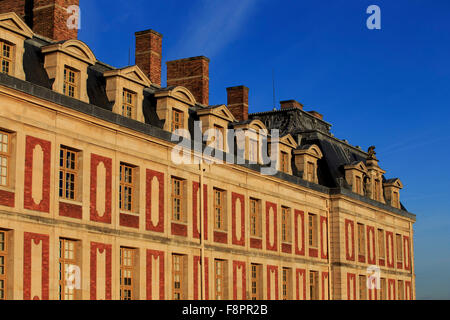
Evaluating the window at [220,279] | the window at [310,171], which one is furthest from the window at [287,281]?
the window at [220,279]

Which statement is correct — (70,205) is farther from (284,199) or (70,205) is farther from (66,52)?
(284,199)

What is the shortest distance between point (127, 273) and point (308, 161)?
61.9 feet

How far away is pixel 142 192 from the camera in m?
31.4

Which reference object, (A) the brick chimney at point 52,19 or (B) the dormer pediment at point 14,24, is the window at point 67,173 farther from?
(A) the brick chimney at point 52,19

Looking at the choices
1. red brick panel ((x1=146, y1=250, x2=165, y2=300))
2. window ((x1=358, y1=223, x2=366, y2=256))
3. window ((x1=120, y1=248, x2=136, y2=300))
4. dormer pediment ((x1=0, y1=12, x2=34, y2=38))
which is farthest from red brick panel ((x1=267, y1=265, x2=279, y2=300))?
dormer pediment ((x1=0, y1=12, x2=34, y2=38))

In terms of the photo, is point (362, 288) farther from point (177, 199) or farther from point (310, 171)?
point (177, 199)

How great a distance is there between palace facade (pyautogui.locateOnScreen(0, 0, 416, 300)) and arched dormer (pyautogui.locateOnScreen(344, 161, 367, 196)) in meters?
0.22

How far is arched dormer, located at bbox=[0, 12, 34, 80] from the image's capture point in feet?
85.9

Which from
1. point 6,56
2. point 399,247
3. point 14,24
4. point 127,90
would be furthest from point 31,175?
point 399,247

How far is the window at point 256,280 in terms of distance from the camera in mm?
39656

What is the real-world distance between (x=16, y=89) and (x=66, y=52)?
352 cm

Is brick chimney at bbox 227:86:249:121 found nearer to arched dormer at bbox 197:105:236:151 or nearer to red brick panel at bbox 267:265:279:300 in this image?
arched dormer at bbox 197:105:236:151

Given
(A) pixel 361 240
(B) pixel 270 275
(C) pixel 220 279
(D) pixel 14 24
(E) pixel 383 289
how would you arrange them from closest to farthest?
(D) pixel 14 24, (C) pixel 220 279, (B) pixel 270 275, (A) pixel 361 240, (E) pixel 383 289
